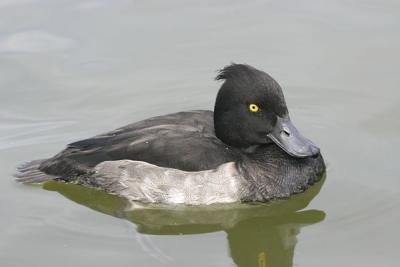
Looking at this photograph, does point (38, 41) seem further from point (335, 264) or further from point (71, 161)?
point (335, 264)

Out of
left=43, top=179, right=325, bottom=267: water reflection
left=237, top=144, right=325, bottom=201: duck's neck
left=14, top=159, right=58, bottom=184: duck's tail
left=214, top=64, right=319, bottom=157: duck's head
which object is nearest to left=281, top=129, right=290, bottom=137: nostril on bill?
left=214, top=64, right=319, bottom=157: duck's head

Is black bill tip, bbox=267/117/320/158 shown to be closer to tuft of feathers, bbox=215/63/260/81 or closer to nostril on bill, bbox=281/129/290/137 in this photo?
nostril on bill, bbox=281/129/290/137

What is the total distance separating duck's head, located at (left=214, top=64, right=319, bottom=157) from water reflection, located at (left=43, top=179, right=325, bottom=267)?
2.06 feet

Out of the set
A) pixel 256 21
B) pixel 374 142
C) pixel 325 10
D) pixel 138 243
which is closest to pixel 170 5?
pixel 256 21

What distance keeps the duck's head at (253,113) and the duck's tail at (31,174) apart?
6.48ft

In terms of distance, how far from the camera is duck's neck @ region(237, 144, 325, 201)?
30.9ft

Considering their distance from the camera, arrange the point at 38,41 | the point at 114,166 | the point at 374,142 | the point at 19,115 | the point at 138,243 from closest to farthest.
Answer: the point at 138,243 → the point at 114,166 → the point at 374,142 → the point at 19,115 → the point at 38,41

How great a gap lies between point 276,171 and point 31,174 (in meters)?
2.71

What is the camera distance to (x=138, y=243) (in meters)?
8.86

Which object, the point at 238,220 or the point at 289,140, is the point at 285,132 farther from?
the point at 238,220

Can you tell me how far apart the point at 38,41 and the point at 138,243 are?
5085 millimetres

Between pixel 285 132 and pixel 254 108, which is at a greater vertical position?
pixel 254 108

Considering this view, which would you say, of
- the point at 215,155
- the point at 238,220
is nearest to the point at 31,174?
the point at 215,155

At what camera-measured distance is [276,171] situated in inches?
376
